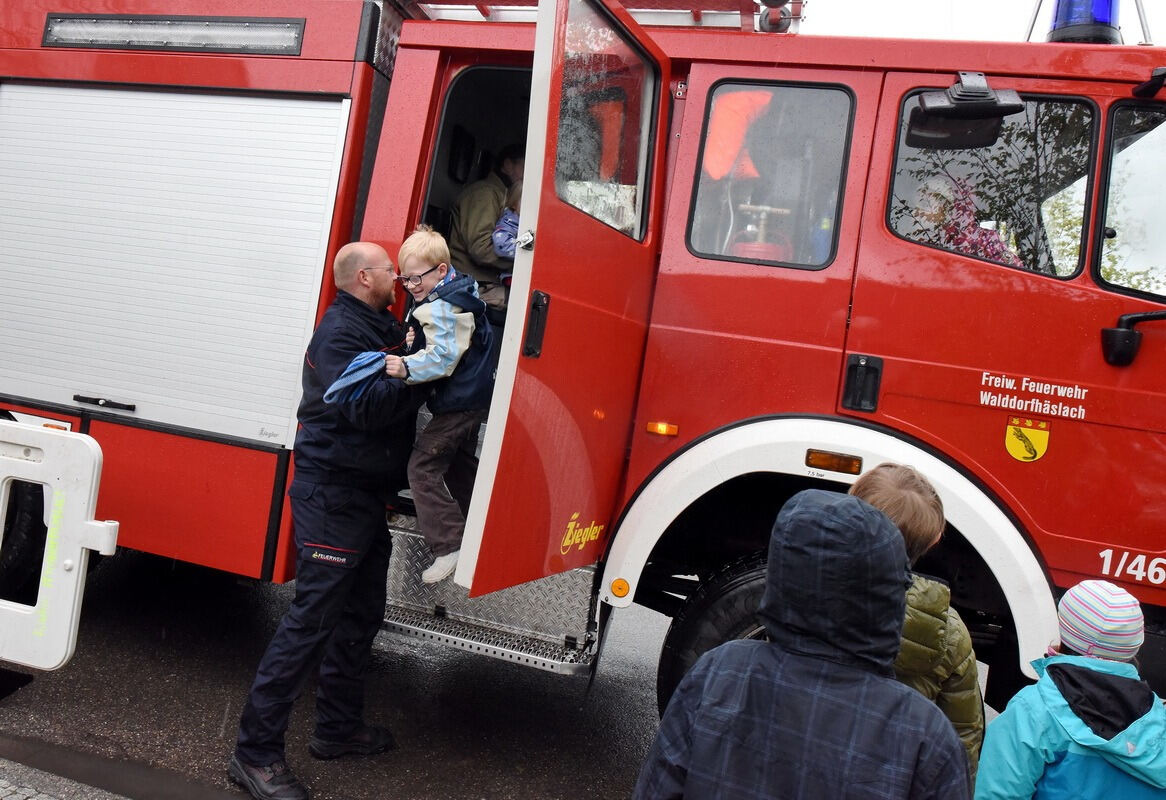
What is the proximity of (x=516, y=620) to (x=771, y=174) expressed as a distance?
1.82 metres

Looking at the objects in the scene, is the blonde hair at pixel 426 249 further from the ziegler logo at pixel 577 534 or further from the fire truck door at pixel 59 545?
the fire truck door at pixel 59 545

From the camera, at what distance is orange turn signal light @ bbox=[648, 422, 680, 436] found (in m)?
3.43

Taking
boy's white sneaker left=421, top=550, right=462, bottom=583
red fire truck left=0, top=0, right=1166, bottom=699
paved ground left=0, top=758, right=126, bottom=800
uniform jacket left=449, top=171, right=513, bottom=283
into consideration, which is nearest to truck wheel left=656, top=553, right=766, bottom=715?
red fire truck left=0, top=0, right=1166, bottom=699

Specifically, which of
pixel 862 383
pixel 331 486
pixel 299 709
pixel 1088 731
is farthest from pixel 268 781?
pixel 1088 731

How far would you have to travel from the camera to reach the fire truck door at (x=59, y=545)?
3.17m

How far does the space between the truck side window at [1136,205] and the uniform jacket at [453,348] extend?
2017 millimetres

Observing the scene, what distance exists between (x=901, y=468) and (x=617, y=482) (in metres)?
1.19

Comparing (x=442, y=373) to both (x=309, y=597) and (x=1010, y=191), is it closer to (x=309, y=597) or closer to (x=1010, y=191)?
(x=309, y=597)

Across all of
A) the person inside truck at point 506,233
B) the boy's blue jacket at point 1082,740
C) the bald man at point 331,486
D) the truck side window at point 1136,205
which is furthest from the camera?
the person inside truck at point 506,233

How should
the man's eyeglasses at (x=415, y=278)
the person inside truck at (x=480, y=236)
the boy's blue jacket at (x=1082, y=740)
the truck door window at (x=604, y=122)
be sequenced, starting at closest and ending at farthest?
the boy's blue jacket at (x=1082, y=740)
the truck door window at (x=604, y=122)
the man's eyeglasses at (x=415, y=278)
the person inside truck at (x=480, y=236)

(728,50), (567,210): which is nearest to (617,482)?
(567,210)

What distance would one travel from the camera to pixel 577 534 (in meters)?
3.29

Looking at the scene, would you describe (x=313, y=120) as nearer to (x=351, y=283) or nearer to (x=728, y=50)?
(x=351, y=283)

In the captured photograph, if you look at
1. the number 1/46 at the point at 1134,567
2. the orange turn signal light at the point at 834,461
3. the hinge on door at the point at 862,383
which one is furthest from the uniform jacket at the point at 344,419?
the number 1/46 at the point at 1134,567
